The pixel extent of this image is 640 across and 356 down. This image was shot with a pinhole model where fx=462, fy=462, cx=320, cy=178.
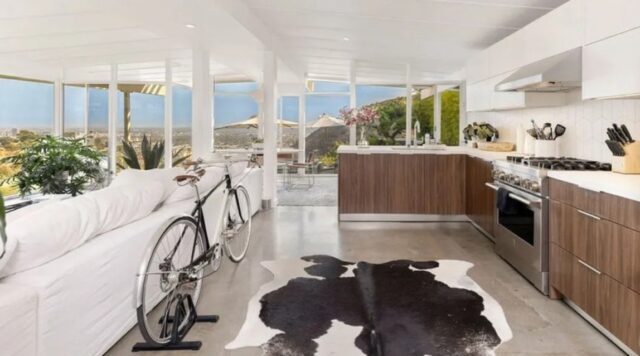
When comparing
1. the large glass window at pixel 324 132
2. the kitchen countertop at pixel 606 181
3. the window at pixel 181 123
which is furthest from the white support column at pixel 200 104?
the large glass window at pixel 324 132

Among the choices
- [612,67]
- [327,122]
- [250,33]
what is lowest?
[612,67]

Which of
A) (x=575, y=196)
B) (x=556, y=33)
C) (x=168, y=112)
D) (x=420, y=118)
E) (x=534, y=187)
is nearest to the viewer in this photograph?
(x=575, y=196)

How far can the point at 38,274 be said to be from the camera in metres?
1.84

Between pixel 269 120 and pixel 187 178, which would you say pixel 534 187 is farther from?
pixel 269 120

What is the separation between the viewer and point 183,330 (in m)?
2.69

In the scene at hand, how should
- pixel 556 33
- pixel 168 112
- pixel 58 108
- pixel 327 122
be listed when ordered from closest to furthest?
pixel 556 33
pixel 168 112
pixel 58 108
pixel 327 122

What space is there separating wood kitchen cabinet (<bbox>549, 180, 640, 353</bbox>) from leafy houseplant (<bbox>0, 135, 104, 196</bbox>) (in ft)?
17.1

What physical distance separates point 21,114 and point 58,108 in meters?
0.86

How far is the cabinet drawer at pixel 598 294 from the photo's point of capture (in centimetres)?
230

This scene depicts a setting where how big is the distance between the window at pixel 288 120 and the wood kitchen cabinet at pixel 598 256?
9.58 m

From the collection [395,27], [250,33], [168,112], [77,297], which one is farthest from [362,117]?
[77,297]

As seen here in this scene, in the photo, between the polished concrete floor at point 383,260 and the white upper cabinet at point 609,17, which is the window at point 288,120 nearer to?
the polished concrete floor at point 383,260

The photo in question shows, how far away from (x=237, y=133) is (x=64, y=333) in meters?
10.5

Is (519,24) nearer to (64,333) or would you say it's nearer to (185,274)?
(185,274)
